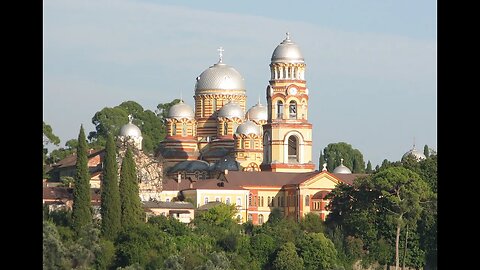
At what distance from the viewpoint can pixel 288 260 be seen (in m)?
46.8

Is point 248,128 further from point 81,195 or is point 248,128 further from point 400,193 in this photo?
point 81,195

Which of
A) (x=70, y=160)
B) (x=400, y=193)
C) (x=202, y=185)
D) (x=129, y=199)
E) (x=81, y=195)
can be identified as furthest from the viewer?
(x=70, y=160)

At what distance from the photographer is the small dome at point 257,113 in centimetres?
8250

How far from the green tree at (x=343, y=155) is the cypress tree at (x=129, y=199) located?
46660 mm

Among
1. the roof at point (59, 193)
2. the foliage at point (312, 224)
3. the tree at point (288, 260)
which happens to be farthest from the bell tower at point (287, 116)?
the tree at point (288, 260)

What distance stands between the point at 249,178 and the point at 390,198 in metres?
19.7

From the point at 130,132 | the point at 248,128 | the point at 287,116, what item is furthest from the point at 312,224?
the point at 130,132

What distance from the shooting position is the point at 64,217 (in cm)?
4484

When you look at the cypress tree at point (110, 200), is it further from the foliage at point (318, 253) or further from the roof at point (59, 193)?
the roof at point (59, 193)

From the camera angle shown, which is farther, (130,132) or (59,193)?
(130,132)

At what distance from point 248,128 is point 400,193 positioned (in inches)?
948
